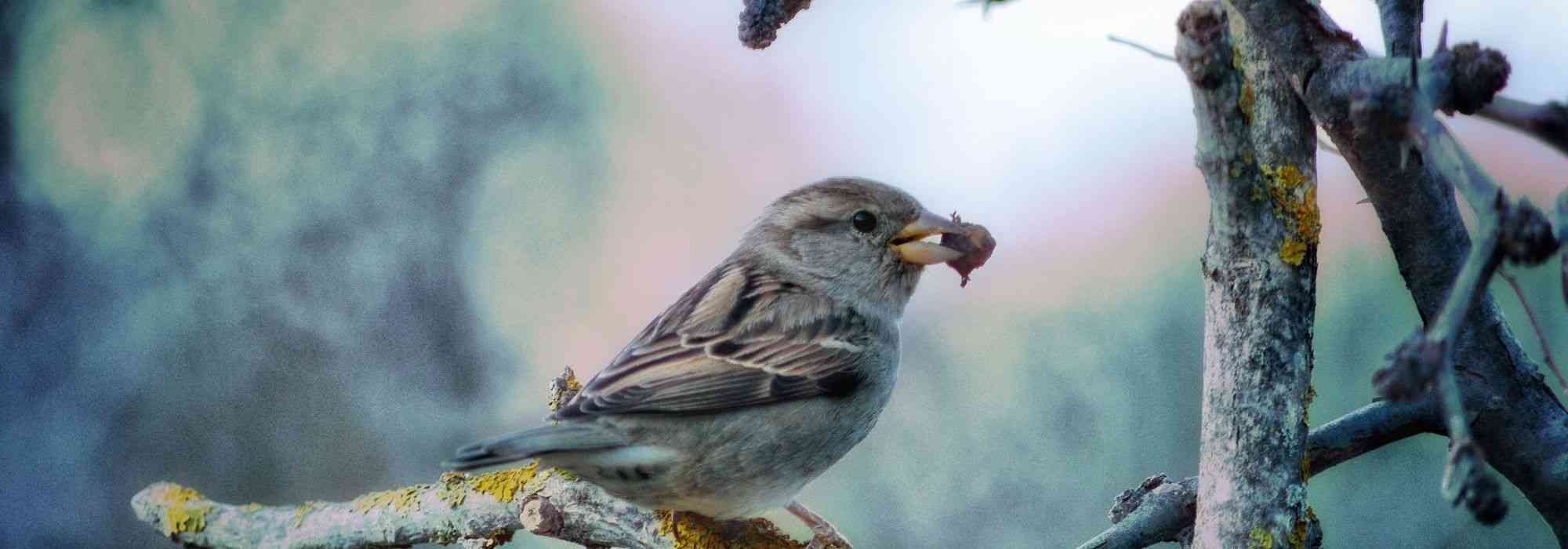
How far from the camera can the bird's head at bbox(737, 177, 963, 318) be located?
1761mm

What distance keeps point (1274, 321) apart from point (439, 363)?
1.59 metres

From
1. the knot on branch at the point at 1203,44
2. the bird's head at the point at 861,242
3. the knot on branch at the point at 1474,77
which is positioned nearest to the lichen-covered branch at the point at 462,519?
the bird's head at the point at 861,242

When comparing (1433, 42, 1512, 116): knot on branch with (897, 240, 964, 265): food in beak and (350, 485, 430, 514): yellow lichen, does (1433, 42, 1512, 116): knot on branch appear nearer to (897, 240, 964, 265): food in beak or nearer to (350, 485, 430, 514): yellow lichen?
(897, 240, 964, 265): food in beak

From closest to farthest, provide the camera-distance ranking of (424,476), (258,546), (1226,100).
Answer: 1. (1226,100)
2. (258,546)
3. (424,476)

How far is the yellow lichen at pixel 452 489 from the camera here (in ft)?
5.78

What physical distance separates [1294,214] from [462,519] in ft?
3.67

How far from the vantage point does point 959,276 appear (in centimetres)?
170

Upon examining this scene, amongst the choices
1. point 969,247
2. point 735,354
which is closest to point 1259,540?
point 969,247

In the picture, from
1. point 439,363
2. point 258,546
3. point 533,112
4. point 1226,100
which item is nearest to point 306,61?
point 533,112

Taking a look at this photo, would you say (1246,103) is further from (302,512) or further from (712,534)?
(302,512)

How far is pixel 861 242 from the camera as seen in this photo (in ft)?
5.85

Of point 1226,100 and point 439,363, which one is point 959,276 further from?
point 439,363

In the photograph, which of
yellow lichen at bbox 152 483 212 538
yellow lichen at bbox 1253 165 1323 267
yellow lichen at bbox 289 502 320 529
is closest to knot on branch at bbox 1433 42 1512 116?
yellow lichen at bbox 1253 165 1323 267

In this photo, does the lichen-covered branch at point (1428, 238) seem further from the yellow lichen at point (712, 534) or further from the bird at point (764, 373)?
the yellow lichen at point (712, 534)
